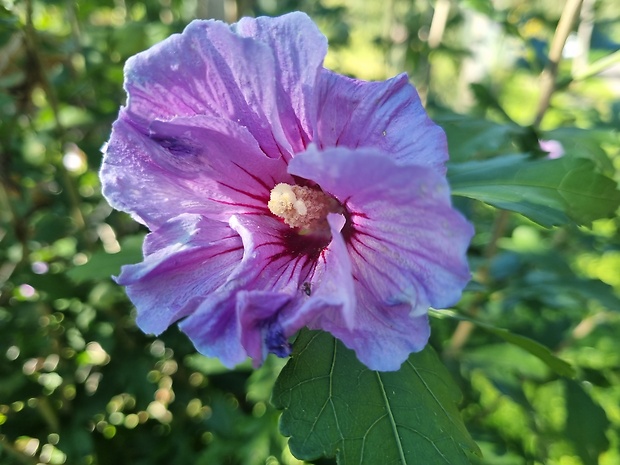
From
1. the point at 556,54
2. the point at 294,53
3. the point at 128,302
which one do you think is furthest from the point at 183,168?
the point at 128,302

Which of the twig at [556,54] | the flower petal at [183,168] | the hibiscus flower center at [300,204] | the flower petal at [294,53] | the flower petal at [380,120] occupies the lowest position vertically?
the twig at [556,54]

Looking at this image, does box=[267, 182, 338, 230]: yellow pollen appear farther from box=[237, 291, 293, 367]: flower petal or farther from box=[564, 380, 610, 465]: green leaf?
box=[564, 380, 610, 465]: green leaf

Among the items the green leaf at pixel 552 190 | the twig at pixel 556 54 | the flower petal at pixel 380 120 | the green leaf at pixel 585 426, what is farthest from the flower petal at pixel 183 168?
the green leaf at pixel 585 426

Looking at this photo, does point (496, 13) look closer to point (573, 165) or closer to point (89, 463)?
point (573, 165)

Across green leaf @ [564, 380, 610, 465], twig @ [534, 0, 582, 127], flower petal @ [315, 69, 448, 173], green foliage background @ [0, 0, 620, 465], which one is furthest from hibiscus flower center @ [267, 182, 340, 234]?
green leaf @ [564, 380, 610, 465]

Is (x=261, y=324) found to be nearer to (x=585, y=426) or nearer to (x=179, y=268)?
(x=179, y=268)

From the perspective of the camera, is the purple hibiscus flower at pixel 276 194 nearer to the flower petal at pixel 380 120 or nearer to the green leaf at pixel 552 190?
the flower petal at pixel 380 120

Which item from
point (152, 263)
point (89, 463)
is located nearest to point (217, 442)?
point (89, 463)
